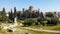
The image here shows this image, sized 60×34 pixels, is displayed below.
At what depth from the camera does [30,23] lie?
74875 mm

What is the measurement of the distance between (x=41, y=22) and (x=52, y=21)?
817 cm

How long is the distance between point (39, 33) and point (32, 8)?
382 ft

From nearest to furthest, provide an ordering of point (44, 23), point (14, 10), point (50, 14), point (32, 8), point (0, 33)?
1. point (0, 33)
2. point (44, 23)
3. point (50, 14)
4. point (14, 10)
5. point (32, 8)

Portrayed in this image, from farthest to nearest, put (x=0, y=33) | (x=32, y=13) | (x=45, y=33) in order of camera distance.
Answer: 1. (x=32, y=13)
2. (x=45, y=33)
3. (x=0, y=33)

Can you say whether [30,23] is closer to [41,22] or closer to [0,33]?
[41,22]

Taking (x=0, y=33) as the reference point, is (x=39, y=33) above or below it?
below

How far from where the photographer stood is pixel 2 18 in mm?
84812

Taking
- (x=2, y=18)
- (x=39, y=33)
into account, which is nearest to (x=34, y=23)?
(x=2, y=18)

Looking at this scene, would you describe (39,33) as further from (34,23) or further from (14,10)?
(14,10)

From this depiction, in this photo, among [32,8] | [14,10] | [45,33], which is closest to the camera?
[45,33]

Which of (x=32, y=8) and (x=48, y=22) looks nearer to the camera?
(x=48, y=22)

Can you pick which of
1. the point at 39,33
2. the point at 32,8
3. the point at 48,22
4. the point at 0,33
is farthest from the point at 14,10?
the point at 0,33

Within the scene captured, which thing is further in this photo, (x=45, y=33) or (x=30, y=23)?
(x=30, y=23)

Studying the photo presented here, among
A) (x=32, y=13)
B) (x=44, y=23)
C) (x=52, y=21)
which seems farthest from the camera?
(x=32, y=13)
